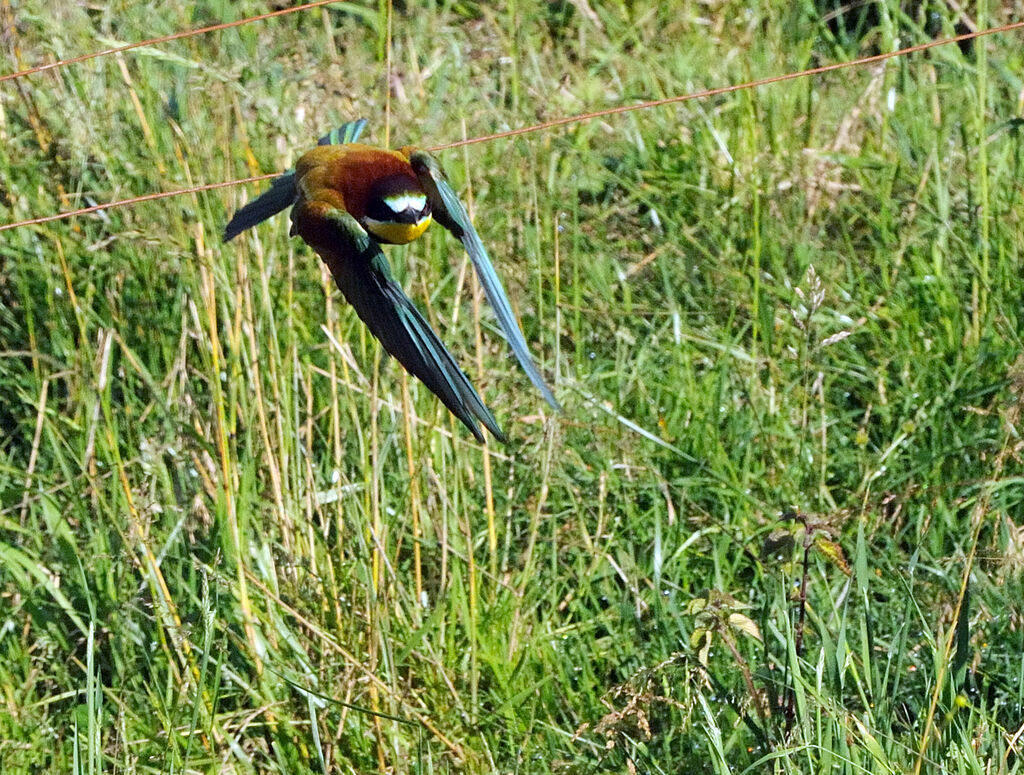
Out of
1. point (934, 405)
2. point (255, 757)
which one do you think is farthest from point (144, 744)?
point (934, 405)

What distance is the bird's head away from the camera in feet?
4.71

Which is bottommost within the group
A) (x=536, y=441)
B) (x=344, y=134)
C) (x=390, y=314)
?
(x=536, y=441)

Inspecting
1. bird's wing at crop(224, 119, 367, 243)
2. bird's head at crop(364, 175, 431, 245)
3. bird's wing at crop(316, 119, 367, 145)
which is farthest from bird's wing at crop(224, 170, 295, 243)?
bird's head at crop(364, 175, 431, 245)

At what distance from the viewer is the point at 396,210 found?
144 centimetres

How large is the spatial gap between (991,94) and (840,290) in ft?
2.57

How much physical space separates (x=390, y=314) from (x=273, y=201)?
46 centimetres

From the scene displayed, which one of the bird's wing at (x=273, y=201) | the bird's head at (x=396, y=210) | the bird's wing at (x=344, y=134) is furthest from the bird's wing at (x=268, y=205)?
the bird's head at (x=396, y=210)

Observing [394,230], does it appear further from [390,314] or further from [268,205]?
[268,205]

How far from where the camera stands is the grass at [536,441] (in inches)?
71.2

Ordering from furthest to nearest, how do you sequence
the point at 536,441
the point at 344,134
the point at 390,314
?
the point at 536,441 → the point at 344,134 → the point at 390,314

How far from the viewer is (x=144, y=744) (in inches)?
75.0

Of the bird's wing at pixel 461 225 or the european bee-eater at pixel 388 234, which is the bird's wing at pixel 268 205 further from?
the bird's wing at pixel 461 225

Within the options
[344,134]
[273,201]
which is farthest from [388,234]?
[344,134]

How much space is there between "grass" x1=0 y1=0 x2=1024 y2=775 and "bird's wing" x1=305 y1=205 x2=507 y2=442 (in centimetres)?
44
